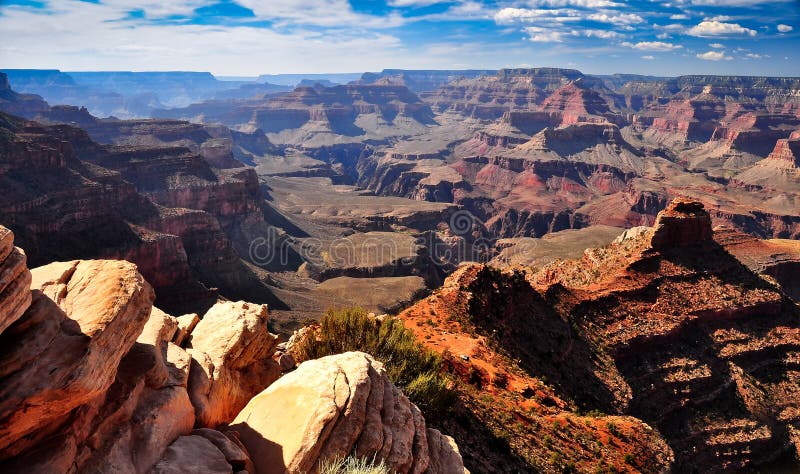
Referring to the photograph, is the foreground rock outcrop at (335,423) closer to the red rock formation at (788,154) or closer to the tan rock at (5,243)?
the tan rock at (5,243)

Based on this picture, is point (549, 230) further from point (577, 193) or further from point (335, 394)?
point (335, 394)

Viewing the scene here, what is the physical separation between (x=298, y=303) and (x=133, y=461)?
71.3 meters

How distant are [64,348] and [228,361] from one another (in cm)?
686

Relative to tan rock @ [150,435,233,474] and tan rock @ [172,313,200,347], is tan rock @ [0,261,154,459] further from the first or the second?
tan rock @ [172,313,200,347]

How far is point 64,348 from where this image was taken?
8758 mm

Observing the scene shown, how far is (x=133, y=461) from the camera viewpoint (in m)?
9.76

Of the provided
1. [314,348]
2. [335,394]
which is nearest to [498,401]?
[314,348]

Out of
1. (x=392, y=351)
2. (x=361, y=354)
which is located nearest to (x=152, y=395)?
(x=361, y=354)

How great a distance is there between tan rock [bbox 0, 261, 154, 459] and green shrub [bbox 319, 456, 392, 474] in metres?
4.93

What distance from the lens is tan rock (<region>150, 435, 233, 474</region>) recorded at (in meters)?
10.1

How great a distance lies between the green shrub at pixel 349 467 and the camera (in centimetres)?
1062

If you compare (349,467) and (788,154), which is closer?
(349,467)

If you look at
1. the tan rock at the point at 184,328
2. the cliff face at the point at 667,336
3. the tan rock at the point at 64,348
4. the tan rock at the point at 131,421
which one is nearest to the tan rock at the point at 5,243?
the tan rock at the point at 64,348

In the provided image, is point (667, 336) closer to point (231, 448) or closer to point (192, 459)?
point (231, 448)
